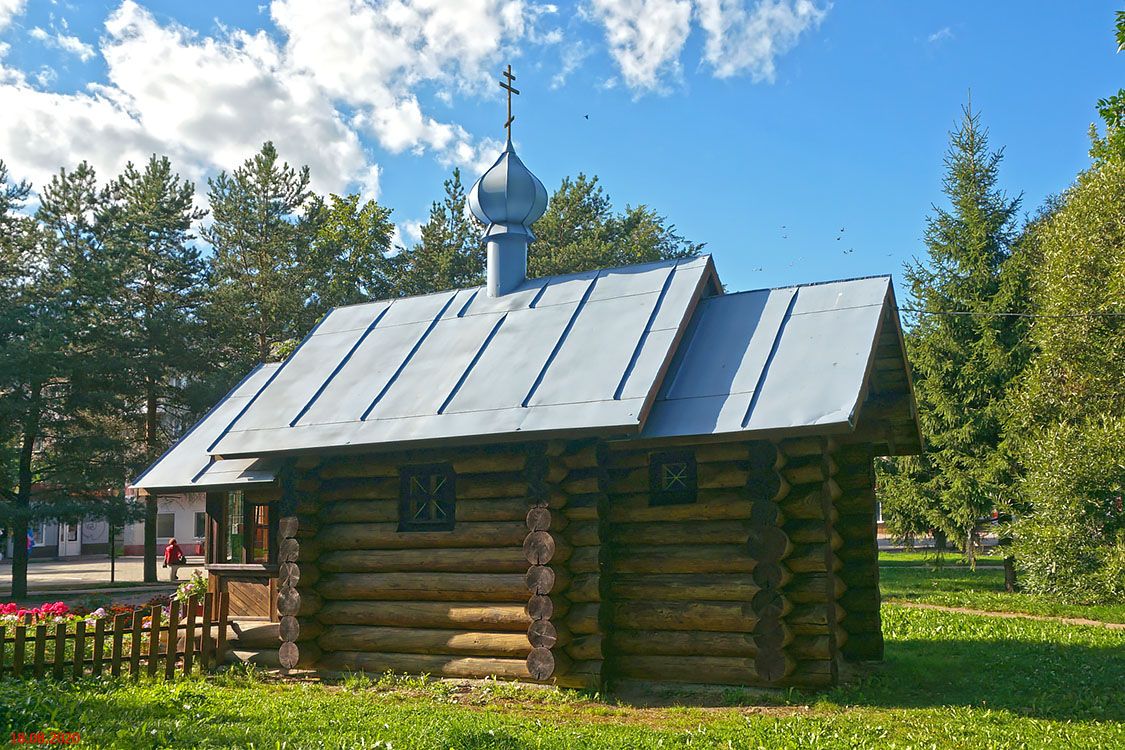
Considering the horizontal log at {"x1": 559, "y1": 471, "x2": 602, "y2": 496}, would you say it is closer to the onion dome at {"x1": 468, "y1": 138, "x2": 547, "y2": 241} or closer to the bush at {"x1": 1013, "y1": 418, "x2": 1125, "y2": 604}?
the onion dome at {"x1": 468, "y1": 138, "x2": 547, "y2": 241}

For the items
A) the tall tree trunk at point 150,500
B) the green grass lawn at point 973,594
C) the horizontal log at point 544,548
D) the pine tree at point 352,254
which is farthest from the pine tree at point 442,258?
the horizontal log at point 544,548

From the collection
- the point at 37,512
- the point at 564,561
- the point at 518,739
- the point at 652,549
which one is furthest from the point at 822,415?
the point at 37,512

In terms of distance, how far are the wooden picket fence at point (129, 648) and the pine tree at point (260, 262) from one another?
22.7m

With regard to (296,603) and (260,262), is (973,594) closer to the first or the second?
(296,603)

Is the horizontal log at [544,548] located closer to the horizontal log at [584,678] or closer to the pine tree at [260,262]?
the horizontal log at [584,678]

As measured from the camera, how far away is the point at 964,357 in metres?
27.1

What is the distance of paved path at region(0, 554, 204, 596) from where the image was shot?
34.2 metres

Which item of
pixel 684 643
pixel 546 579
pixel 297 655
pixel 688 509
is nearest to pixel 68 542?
pixel 297 655

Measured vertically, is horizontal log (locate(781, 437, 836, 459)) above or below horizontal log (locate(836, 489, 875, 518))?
above

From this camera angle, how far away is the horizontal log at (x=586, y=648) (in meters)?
11.3

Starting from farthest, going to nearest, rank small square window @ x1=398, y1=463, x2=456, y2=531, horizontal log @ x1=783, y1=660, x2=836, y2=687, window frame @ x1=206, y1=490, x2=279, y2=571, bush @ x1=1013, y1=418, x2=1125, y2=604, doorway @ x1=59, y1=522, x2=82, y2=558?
doorway @ x1=59, y1=522, x2=82, y2=558
bush @ x1=1013, y1=418, x2=1125, y2=604
window frame @ x1=206, y1=490, x2=279, y2=571
small square window @ x1=398, y1=463, x2=456, y2=531
horizontal log @ x1=783, y1=660, x2=836, y2=687

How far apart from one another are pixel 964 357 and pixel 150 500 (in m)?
25.3

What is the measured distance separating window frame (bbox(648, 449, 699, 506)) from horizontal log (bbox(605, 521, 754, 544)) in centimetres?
30

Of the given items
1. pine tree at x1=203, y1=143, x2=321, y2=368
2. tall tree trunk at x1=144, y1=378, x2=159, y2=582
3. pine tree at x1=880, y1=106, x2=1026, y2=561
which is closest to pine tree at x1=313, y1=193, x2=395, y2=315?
pine tree at x1=203, y1=143, x2=321, y2=368
